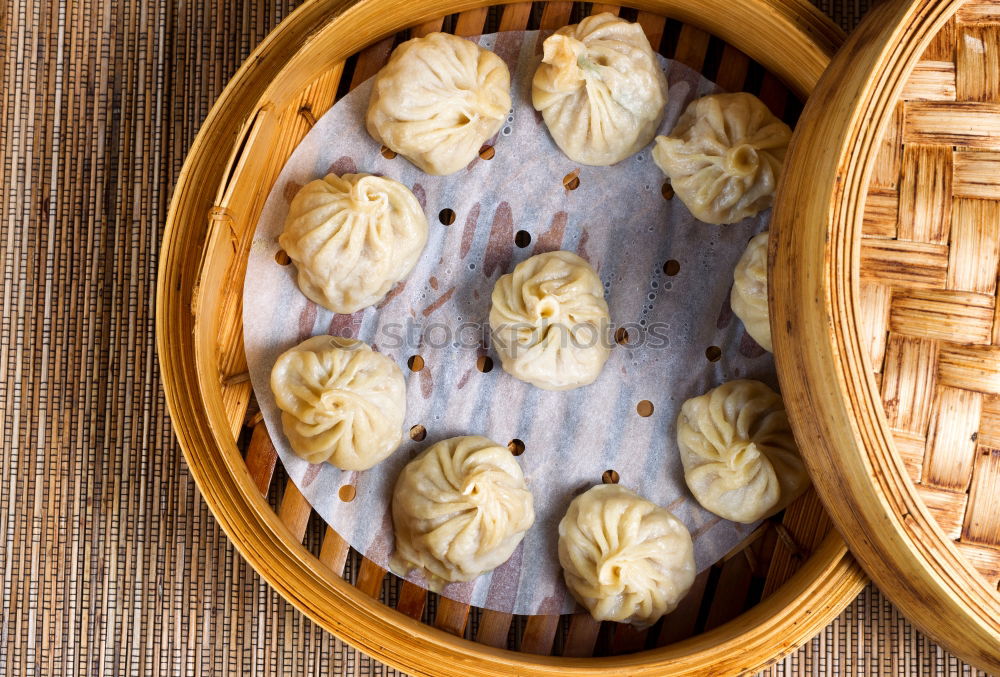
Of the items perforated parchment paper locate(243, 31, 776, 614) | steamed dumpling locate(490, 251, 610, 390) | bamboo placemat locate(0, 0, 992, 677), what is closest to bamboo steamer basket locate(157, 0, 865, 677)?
perforated parchment paper locate(243, 31, 776, 614)

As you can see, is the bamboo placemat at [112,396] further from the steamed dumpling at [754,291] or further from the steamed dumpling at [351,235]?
the steamed dumpling at [754,291]

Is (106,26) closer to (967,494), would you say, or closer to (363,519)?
(363,519)

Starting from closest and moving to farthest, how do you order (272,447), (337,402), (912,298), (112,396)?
(912,298) < (337,402) < (272,447) < (112,396)

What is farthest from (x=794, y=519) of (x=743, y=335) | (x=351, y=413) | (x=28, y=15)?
(x=28, y=15)

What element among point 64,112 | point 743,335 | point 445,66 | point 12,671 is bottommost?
point 12,671

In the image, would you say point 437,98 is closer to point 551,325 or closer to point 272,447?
point 551,325

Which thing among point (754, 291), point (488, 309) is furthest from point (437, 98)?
point (754, 291)
